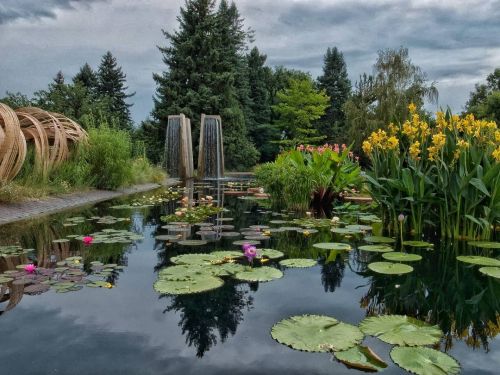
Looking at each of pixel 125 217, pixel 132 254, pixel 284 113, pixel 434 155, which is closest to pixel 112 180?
pixel 125 217

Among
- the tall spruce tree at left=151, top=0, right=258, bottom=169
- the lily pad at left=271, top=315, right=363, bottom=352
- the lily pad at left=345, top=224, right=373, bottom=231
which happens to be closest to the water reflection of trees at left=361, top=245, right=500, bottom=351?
the lily pad at left=271, top=315, right=363, bottom=352

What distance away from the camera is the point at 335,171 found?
794cm

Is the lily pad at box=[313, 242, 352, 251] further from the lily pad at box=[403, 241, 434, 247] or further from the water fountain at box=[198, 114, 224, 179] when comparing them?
the water fountain at box=[198, 114, 224, 179]

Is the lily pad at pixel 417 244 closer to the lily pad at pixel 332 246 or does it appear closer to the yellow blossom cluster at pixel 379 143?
the lily pad at pixel 332 246

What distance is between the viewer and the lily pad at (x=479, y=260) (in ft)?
11.4

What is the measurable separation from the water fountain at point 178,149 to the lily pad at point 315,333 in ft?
53.5

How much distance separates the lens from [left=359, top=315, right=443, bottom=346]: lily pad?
6.67 ft

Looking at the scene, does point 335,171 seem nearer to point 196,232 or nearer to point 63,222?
point 196,232

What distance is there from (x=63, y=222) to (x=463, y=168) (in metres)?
4.83

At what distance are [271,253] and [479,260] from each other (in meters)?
1.74

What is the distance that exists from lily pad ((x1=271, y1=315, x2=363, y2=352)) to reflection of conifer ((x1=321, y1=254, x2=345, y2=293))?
0.70 m

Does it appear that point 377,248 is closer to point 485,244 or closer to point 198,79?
point 485,244

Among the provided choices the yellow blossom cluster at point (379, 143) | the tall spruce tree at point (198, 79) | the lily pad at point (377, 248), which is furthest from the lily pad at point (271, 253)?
the tall spruce tree at point (198, 79)

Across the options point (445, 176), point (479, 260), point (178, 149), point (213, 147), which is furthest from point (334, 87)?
point (479, 260)
